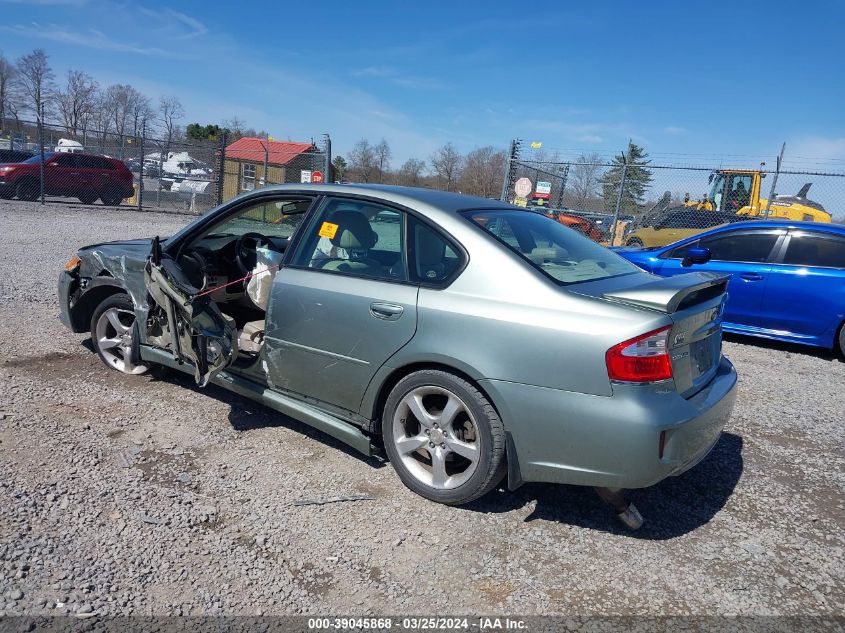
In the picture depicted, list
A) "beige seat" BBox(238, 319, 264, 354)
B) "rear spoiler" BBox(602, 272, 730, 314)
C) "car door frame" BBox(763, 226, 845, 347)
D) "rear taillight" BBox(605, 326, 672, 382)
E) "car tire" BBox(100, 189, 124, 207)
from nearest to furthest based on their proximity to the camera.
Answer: "rear taillight" BBox(605, 326, 672, 382), "rear spoiler" BBox(602, 272, 730, 314), "beige seat" BBox(238, 319, 264, 354), "car door frame" BBox(763, 226, 845, 347), "car tire" BBox(100, 189, 124, 207)

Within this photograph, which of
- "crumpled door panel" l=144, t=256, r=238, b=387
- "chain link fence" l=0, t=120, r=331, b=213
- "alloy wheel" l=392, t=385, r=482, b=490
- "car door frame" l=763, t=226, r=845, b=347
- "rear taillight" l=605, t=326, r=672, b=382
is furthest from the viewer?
"chain link fence" l=0, t=120, r=331, b=213

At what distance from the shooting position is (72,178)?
18500 millimetres

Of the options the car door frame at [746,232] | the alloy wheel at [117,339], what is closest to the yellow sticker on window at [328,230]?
the alloy wheel at [117,339]

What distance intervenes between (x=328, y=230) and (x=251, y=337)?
1.07 metres

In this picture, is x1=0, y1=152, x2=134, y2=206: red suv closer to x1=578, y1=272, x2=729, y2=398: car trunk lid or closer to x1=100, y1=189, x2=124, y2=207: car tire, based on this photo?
x1=100, y1=189, x2=124, y2=207: car tire

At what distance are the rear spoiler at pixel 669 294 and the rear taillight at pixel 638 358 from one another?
13cm

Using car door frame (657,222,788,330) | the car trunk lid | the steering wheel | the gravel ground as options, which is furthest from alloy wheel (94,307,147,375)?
car door frame (657,222,788,330)

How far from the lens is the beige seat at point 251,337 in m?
4.09

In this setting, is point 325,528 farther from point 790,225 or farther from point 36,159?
point 36,159

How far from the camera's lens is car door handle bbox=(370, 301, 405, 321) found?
312 cm

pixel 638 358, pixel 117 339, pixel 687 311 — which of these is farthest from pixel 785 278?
pixel 117 339

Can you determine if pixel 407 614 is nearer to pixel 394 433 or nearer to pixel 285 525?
pixel 285 525

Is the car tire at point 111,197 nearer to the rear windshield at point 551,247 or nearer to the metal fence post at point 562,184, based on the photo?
the metal fence post at point 562,184

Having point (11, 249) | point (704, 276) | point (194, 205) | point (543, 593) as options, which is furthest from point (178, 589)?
point (194, 205)
